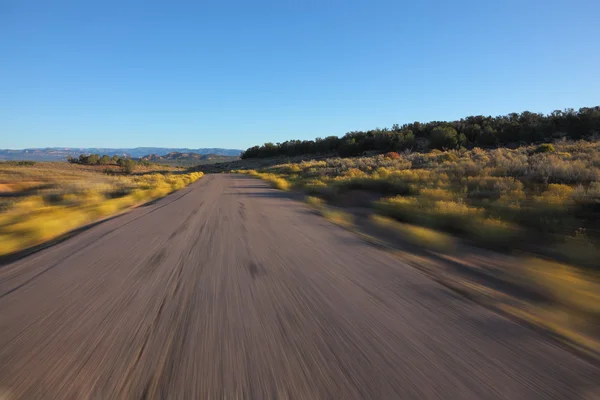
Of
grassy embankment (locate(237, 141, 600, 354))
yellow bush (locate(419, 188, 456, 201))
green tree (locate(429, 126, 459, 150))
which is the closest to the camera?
grassy embankment (locate(237, 141, 600, 354))

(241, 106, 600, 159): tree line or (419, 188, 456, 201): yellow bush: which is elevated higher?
(241, 106, 600, 159): tree line

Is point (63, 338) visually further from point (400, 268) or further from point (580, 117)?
point (580, 117)

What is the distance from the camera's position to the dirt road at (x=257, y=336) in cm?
219

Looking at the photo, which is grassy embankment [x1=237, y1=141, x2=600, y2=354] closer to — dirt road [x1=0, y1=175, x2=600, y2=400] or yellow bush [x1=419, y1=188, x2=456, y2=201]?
yellow bush [x1=419, y1=188, x2=456, y2=201]

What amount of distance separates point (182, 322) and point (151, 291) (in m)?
1.06

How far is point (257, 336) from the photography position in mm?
2828

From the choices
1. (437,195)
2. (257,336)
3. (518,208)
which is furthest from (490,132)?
(257,336)

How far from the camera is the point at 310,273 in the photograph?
468 cm

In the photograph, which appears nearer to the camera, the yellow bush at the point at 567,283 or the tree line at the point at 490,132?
the yellow bush at the point at 567,283

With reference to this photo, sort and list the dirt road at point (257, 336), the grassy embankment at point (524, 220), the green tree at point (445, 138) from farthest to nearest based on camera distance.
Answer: the green tree at point (445, 138), the grassy embankment at point (524, 220), the dirt road at point (257, 336)

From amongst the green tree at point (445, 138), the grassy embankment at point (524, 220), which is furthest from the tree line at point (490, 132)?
the grassy embankment at point (524, 220)

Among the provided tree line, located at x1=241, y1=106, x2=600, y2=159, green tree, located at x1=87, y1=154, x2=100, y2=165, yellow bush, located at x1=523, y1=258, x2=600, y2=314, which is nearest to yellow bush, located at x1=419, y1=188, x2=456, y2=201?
yellow bush, located at x1=523, y1=258, x2=600, y2=314

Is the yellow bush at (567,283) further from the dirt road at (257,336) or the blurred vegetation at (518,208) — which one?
the dirt road at (257,336)

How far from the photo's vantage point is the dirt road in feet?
7.18
